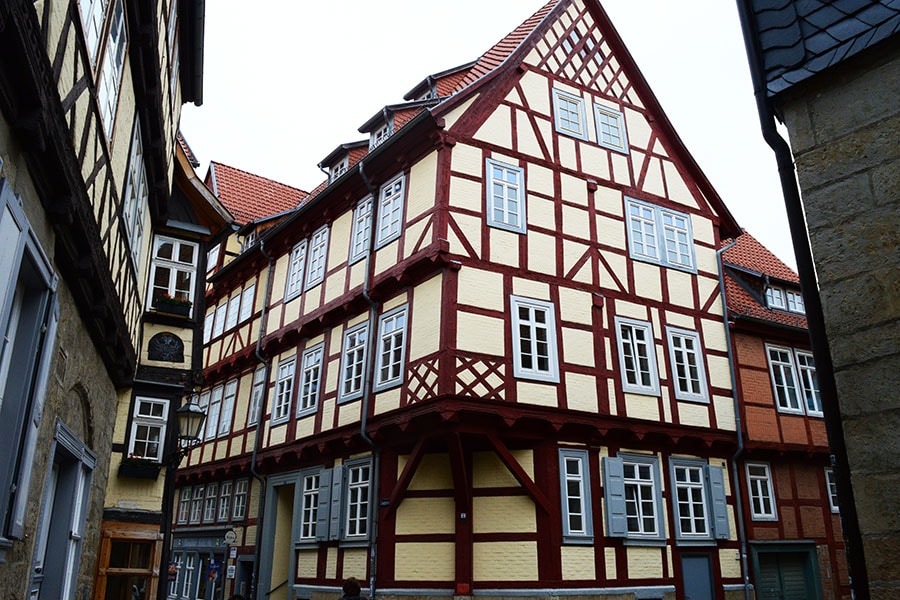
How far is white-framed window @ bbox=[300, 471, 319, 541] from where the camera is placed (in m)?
17.4

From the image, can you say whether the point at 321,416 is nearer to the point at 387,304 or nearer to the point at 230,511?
the point at 387,304

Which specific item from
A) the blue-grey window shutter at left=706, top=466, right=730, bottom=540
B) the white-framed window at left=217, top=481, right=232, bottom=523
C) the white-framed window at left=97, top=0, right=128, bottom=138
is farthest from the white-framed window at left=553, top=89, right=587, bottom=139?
the white-framed window at left=217, top=481, right=232, bottom=523

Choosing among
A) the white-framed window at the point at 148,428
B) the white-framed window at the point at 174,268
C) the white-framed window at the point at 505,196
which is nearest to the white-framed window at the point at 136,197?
the white-framed window at the point at 174,268

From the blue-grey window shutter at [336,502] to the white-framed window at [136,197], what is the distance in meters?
6.72

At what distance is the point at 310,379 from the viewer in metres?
18.5

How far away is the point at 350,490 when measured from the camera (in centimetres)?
1619

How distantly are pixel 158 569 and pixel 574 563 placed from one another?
7359mm

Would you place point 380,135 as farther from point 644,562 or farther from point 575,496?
point 644,562

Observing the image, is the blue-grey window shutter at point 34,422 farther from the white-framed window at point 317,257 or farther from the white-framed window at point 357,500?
the white-framed window at point 317,257

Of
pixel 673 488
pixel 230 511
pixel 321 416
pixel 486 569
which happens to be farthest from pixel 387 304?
pixel 230 511

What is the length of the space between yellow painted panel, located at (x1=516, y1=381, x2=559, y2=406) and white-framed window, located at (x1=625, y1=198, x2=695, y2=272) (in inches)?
174

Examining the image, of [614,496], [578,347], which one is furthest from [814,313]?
[578,347]

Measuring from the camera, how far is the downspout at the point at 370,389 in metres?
14.6

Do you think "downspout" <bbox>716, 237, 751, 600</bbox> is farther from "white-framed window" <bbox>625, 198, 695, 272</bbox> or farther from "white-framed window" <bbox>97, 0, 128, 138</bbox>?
"white-framed window" <bbox>97, 0, 128, 138</bbox>
